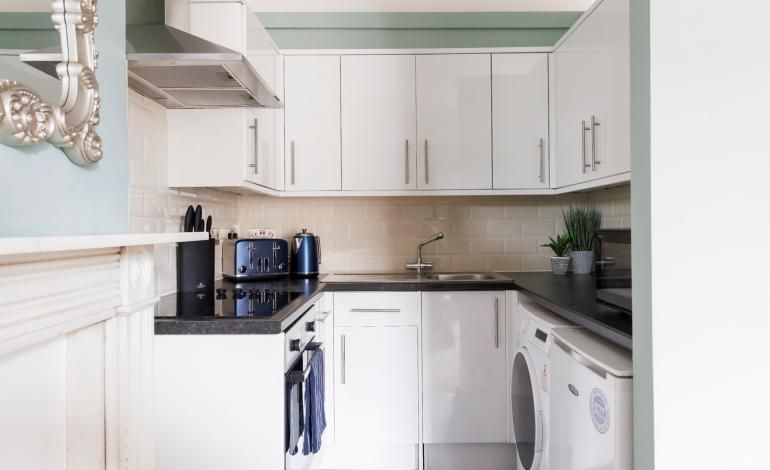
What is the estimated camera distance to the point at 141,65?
5.26ft

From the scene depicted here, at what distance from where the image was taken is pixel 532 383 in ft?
6.16

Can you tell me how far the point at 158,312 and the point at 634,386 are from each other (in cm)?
146

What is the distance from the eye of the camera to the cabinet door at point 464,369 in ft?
7.93

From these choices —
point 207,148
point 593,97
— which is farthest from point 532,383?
point 207,148

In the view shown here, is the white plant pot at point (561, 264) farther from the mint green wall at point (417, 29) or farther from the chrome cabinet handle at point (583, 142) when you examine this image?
the mint green wall at point (417, 29)

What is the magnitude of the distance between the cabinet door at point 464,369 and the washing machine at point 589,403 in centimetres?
77

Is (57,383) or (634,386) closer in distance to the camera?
(57,383)

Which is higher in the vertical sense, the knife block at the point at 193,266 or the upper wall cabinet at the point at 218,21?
the upper wall cabinet at the point at 218,21

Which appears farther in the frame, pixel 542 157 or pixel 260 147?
pixel 542 157

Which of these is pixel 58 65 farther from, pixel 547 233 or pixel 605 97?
pixel 547 233

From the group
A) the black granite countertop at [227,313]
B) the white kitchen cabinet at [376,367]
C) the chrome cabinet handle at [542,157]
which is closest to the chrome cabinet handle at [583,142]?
the chrome cabinet handle at [542,157]

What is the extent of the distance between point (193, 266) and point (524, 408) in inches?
65.0

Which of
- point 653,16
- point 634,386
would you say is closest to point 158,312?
point 634,386

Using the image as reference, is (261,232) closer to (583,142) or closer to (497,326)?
(497,326)
